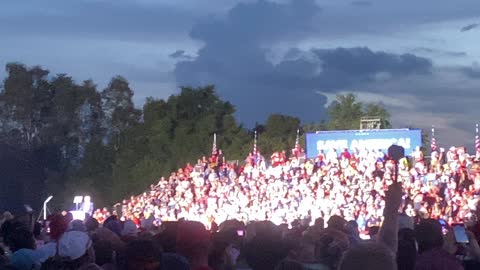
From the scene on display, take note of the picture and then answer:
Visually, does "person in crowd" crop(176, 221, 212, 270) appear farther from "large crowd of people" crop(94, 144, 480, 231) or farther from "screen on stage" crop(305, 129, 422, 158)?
"screen on stage" crop(305, 129, 422, 158)

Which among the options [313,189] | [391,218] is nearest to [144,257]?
[391,218]

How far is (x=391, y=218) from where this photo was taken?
620 centimetres

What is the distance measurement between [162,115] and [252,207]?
32.2 metres

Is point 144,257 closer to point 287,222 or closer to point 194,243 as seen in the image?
point 194,243

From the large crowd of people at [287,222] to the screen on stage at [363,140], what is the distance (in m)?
1.63

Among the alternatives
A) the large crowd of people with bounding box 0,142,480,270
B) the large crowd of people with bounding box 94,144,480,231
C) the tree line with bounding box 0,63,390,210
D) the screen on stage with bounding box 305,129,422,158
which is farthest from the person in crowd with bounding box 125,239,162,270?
the tree line with bounding box 0,63,390,210

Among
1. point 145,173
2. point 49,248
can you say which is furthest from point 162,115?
point 49,248

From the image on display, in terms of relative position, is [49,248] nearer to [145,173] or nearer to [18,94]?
[145,173]

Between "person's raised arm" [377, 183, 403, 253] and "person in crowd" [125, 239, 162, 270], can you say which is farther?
"person's raised arm" [377, 183, 403, 253]

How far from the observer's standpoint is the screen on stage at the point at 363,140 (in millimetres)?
42531

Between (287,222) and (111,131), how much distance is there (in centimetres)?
4743

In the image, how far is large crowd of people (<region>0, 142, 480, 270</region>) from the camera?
6586 mm

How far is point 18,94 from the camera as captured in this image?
72375 millimetres

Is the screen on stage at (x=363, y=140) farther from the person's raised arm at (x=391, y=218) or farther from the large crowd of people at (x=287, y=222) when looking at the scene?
the person's raised arm at (x=391, y=218)
